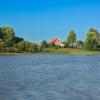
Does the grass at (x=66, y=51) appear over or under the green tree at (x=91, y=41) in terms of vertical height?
under

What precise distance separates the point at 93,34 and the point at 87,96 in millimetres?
161514

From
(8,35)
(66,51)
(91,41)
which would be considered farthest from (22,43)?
(91,41)

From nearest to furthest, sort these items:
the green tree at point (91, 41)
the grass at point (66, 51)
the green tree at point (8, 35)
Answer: the green tree at point (8, 35), the grass at point (66, 51), the green tree at point (91, 41)

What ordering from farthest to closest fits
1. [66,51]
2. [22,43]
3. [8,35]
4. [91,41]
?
[91,41], [66,51], [8,35], [22,43]

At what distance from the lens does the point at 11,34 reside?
162 meters

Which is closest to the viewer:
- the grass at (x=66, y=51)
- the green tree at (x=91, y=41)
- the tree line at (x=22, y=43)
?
the tree line at (x=22, y=43)

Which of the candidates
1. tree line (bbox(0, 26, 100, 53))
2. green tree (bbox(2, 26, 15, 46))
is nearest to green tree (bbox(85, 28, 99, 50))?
tree line (bbox(0, 26, 100, 53))

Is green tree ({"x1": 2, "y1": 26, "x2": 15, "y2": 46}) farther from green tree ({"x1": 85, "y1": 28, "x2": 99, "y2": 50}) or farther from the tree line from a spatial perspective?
green tree ({"x1": 85, "y1": 28, "x2": 99, "y2": 50})

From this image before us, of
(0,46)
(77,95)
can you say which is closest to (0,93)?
(77,95)

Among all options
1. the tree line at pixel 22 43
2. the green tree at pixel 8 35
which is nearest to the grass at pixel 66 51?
the tree line at pixel 22 43

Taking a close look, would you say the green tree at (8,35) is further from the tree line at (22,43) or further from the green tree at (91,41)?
the green tree at (91,41)

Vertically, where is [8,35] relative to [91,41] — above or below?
above

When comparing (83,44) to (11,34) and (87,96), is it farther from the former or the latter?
(87,96)

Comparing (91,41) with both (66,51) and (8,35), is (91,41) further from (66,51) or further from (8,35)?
(8,35)
